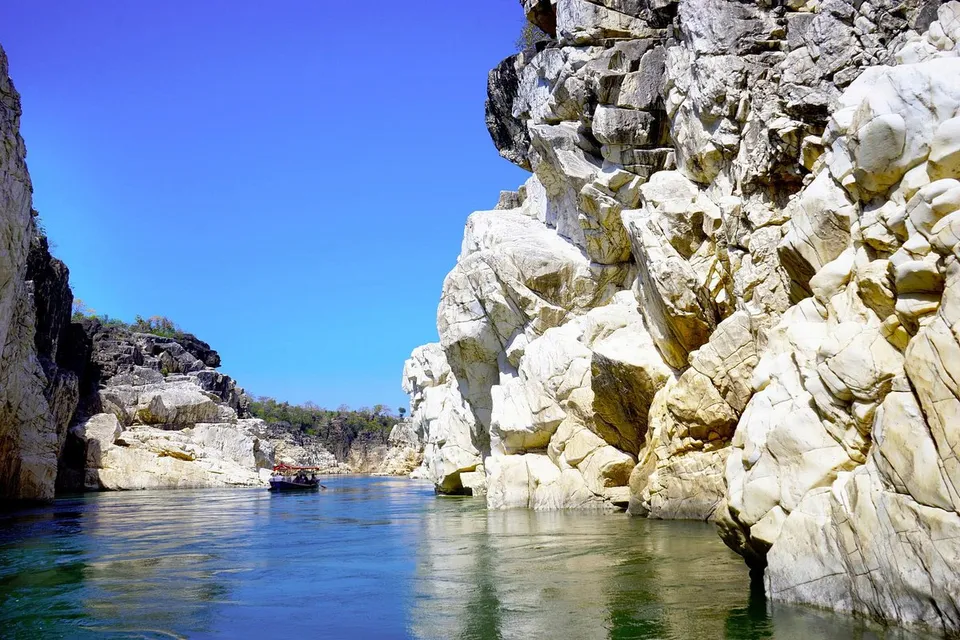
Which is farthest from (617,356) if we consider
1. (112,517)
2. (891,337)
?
(112,517)

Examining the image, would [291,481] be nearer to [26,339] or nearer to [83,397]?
[83,397]

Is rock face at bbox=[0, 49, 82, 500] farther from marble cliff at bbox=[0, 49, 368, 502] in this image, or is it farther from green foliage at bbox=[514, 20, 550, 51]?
green foliage at bbox=[514, 20, 550, 51]

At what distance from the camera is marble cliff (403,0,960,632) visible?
29.3ft

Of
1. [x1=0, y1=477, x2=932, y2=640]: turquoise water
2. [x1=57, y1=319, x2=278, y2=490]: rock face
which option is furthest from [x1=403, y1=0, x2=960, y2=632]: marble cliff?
[x1=57, y1=319, x2=278, y2=490]: rock face

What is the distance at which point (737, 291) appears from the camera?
75.8ft

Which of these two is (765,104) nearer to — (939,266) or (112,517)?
Answer: (939,266)

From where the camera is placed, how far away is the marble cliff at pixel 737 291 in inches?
352

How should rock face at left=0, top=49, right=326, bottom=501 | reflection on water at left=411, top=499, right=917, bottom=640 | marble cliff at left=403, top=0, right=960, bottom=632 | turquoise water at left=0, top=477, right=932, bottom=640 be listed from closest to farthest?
marble cliff at left=403, top=0, right=960, bottom=632
reflection on water at left=411, top=499, right=917, bottom=640
turquoise water at left=0, top=477, right=932, bottom=640
rock face at left=0, top=49, right=326, bottom=501

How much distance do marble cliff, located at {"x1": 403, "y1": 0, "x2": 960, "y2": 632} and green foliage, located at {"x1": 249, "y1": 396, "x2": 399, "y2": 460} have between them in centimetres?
6803

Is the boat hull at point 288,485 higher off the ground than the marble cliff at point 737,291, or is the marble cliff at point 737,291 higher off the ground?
the marble cliff at point 737,291

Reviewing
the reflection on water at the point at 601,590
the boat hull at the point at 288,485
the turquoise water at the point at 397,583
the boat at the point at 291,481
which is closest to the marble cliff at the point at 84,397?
the boat at the point at 291,481

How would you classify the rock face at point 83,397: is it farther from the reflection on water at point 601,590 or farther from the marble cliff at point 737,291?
the reflection on water at point 601,590

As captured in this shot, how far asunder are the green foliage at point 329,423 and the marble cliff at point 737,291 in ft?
223

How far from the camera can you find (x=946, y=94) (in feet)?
30.6
